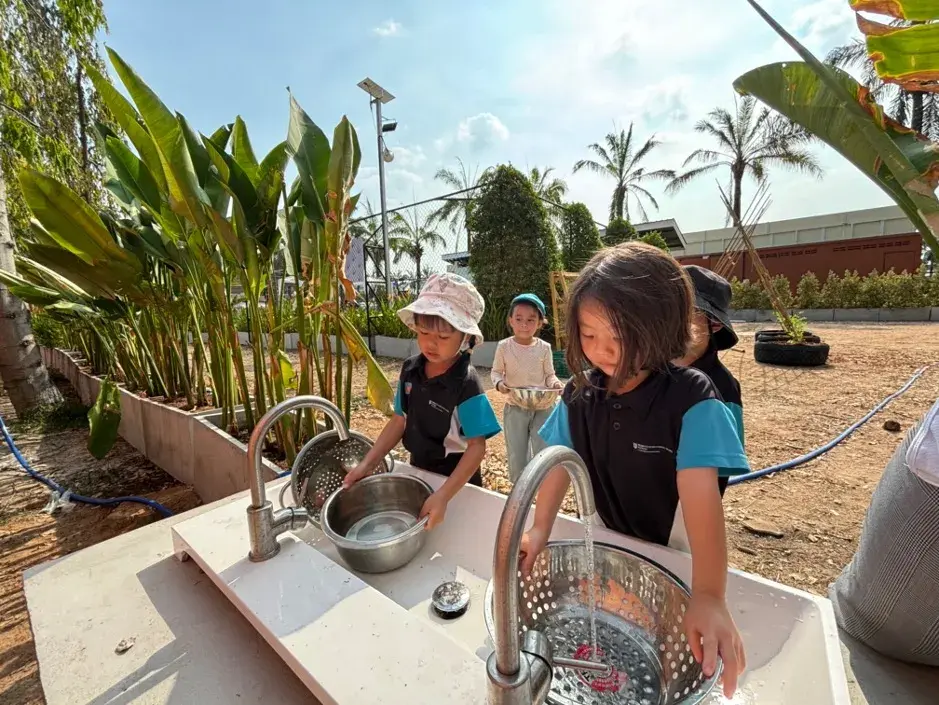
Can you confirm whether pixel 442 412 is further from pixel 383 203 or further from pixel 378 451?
pixel 383 203

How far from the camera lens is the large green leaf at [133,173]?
2.09m

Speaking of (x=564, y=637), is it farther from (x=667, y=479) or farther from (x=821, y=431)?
(x=821, y=431)

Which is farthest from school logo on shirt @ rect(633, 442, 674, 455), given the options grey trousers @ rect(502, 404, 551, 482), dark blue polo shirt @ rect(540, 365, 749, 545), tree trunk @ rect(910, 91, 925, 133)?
tree trunk @ rect(910, 91, 925, 133)

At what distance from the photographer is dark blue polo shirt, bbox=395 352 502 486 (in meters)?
1.28

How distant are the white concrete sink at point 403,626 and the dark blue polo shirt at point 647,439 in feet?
0.34

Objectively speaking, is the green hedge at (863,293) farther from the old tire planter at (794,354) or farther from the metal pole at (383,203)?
the metal pole at (383,203)

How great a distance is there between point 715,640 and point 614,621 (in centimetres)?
25

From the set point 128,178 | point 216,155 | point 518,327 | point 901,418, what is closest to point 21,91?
point 128,178

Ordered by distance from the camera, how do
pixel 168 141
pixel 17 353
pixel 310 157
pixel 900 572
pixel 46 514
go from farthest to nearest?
pixel 17 353, pixel 46 514, pixel 310 157, pixel 168 141, pixel 900 572

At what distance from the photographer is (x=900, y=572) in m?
0.90

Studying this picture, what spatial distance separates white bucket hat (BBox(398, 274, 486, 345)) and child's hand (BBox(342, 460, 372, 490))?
41cm

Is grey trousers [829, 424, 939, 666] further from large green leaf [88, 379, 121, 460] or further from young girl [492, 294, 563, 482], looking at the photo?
large green leaf [88, 379, 121, 460]

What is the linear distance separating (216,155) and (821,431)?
4041 mm

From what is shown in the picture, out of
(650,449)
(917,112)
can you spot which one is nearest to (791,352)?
(650,449)
